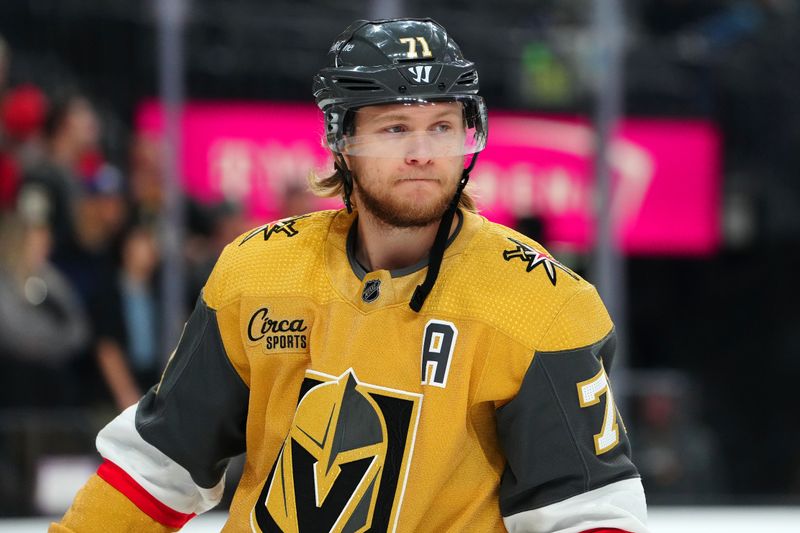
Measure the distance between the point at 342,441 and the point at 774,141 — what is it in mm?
3416

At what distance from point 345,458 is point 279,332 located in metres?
0.18

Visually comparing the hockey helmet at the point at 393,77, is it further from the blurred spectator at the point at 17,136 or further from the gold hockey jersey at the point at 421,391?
the blurred spectator at the point at 17,136

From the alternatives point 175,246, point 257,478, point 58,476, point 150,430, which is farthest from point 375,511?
point 175,246

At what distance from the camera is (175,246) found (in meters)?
4.29

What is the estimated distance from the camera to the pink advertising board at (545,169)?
4512 millimetres

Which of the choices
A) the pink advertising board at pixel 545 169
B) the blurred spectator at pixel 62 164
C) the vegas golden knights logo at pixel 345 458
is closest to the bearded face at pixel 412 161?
the vegas golden knights logo at pixel 345 458

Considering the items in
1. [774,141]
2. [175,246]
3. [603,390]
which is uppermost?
[603,390]

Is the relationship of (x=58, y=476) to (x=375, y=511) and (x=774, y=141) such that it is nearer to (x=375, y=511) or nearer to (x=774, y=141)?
(x=375, y=511)

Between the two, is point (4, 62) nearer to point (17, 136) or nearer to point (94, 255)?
point (17, 136)

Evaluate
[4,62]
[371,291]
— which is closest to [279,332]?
[371,291]

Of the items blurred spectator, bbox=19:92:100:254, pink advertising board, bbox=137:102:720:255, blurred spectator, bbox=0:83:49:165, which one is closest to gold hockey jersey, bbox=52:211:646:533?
blurred spectator, bbox=19:92:100:254

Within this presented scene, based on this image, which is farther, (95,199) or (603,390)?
(95,199)

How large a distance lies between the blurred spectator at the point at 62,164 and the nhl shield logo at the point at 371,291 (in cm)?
265

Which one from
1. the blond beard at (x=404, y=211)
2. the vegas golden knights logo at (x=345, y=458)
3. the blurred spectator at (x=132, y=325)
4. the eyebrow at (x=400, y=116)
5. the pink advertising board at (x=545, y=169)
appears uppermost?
the eyebrow at (x=400, y=116)
